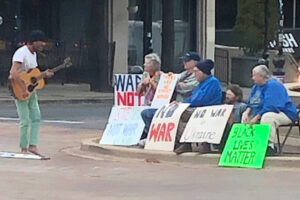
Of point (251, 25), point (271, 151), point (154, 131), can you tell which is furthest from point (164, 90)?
point (251, 25)

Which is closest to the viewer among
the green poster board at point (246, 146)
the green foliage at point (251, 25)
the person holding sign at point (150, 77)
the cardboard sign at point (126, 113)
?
the green poster board at point (246, 146)

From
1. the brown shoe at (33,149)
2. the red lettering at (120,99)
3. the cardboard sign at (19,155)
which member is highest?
the red lettering at (120,99)

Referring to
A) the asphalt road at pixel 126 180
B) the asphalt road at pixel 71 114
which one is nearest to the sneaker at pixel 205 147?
the asphalt road at pixel 126 180

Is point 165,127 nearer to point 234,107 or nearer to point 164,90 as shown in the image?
point 164,90

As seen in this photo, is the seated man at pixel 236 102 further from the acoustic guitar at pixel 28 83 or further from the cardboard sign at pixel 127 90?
the acoustic guitar at pixel 28 83

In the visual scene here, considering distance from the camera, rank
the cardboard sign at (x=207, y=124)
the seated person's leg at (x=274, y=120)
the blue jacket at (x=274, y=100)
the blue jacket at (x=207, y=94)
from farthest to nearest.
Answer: the blue jacket at (x=207, y=94) → the cardboard sign at (x=207, y=124) → the blue jacket at (x=274, y=100) → the seated person's leg at (x=274, y=120)

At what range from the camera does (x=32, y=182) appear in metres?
11.8

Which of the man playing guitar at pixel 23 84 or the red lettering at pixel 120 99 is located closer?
the man playing guitar at pixel 23 84

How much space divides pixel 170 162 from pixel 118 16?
19888 millimetres

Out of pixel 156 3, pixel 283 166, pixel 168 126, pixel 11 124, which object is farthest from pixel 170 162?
pixel 156 3

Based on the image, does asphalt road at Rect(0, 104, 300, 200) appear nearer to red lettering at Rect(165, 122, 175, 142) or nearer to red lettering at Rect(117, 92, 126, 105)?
red lettering at Rect(165, 122, 175, 142)

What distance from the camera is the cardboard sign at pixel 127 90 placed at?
15.7 m

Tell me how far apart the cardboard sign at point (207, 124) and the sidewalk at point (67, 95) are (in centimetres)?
1418

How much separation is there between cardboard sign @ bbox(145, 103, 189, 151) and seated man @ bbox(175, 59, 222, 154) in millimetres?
80
